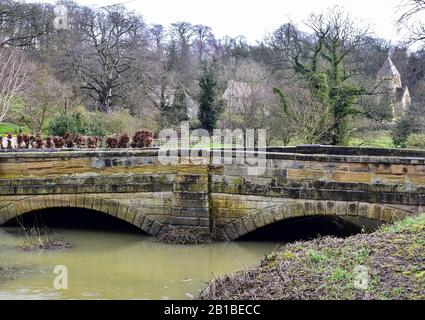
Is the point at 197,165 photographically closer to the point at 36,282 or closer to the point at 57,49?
the point at 36,282

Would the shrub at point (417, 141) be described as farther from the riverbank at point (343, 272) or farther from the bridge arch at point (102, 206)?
the riverbank at point (343, 272)

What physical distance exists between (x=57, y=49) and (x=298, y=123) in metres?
22.3

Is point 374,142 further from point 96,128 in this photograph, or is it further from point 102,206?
point 102,206

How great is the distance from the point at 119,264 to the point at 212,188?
2.52 meters

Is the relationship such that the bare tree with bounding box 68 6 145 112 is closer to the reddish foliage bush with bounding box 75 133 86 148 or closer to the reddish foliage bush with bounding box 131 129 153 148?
the reddish foliage bush with bounding box 75 133 86 148

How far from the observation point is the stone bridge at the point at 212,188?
10992 millimetres

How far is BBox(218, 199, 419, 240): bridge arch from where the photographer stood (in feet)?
35.7

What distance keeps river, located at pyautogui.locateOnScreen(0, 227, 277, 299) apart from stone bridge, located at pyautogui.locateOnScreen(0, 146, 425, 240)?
59 cm

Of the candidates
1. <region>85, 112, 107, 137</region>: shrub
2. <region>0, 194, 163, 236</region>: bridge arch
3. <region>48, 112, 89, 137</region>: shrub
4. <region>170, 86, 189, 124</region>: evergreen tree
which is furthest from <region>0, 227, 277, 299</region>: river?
<region>170, 86, 189, 124</region>: evergreen tree

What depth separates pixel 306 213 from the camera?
1140 centimetres

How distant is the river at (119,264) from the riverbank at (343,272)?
1576 mm

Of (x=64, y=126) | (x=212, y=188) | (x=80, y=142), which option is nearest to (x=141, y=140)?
(x=80, y=142)

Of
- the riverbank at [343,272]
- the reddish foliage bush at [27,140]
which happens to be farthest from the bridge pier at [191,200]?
the reddish foliage bush at [27,140]
